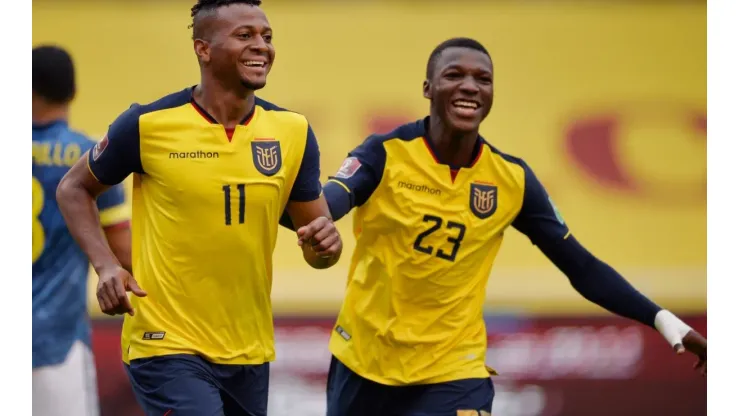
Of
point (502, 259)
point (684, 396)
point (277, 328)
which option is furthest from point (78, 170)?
point (684, 396)

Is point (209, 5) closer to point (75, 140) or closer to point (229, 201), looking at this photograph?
point (229, 201)

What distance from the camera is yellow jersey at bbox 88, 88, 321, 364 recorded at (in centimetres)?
510

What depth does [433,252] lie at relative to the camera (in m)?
6.04

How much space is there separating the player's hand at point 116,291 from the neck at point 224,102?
753 mm

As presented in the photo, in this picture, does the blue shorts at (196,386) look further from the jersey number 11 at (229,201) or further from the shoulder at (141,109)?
the shoulder at (141,109)

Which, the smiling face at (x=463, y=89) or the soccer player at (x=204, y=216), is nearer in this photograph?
the soccer player at (x=204, y=216)

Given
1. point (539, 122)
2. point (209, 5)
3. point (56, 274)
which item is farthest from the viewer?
point (539, 122)

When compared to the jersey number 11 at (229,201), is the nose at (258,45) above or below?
above

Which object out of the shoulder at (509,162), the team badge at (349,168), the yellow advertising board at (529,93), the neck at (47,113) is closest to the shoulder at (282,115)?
the team badge at (349,168)

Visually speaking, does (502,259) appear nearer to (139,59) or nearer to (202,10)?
(139,59)

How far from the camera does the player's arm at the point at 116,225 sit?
6.34 m

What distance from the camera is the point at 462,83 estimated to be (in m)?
6.09

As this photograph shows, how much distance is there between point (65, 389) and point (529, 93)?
172 inches

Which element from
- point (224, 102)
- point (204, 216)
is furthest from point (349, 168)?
point (204, 216)
